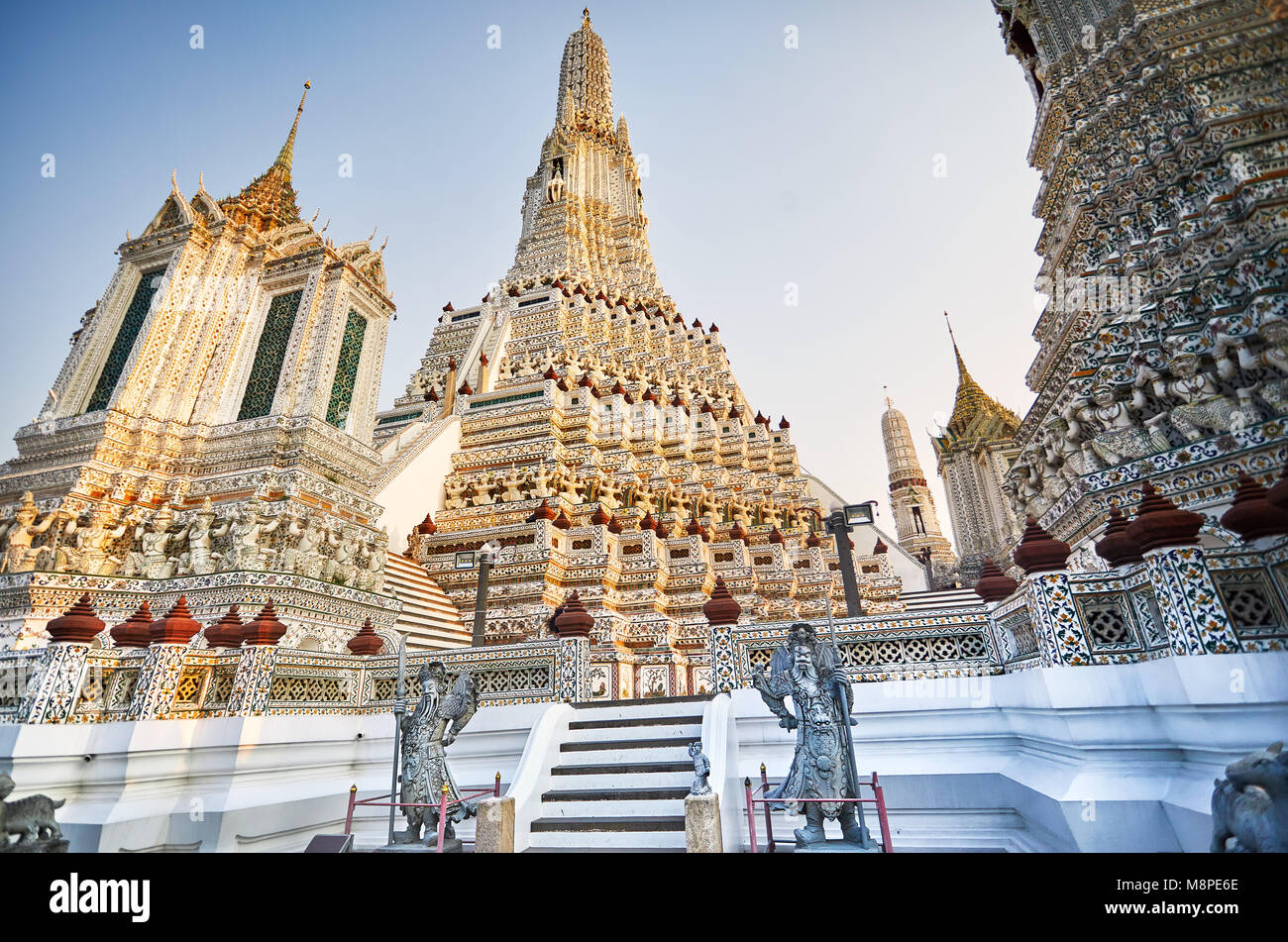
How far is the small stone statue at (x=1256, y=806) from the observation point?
2062 mm

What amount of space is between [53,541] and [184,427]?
252 centimetres

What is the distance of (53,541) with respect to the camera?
762cm

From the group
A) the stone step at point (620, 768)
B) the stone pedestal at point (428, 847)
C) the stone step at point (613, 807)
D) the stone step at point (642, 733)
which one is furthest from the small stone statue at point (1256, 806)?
the stone pedestal at point (428, 847)

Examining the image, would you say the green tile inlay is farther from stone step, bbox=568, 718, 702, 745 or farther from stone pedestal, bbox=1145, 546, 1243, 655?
stone pedestal, bbox=1145, 546, 1243, 655

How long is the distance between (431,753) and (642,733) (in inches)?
65.9

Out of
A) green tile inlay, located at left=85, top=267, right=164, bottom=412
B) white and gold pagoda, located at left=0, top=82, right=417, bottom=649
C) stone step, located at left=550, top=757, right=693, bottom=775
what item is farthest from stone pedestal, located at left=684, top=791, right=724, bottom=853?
green tile inlay, located at left=85, top=267, right=164, bottom=412

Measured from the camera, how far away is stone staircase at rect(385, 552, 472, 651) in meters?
9.37

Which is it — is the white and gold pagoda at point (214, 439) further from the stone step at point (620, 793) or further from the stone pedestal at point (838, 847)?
the stone pedestal at point (838, 847)

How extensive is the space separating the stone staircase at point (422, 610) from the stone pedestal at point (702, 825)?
6.59 meters

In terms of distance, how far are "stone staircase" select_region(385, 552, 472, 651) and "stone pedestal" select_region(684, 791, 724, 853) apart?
21.6 ft

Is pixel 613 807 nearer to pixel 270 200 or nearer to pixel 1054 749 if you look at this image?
pixel 1054 749
